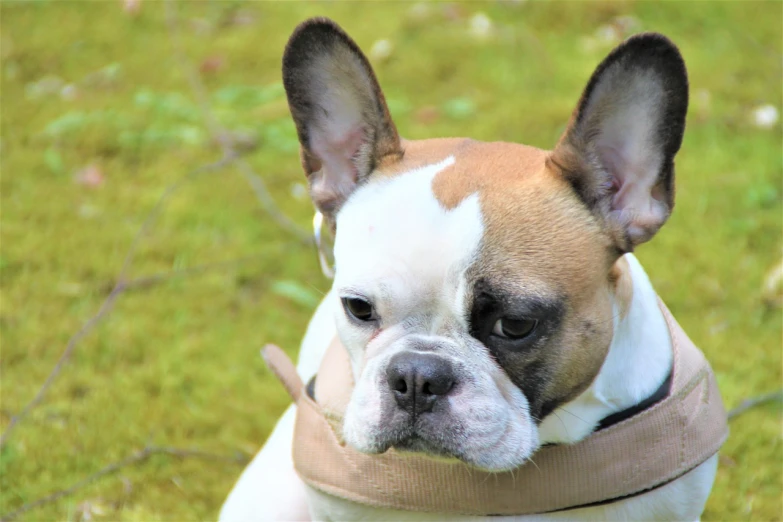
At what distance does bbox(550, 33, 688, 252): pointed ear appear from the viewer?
6.12 ft

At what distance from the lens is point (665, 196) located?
6.52ft

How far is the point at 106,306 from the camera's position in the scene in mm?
3855

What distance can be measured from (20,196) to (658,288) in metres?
3.07

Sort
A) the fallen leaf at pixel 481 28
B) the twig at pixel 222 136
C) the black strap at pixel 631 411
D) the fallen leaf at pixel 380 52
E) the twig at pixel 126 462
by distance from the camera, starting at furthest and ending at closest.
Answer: the fallen leaf at pixel 481 28 → the fallen leaf at pixel 380 52 → the twig at pixel 222 136 → the twig at pixel 126 462 → the black strap at pixel 631 411

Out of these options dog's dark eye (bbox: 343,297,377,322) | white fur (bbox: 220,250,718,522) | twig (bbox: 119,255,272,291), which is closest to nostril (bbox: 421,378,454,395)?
dog's dark eye (bbox: 343,297,377,322)

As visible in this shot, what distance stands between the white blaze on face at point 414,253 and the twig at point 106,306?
1.76m

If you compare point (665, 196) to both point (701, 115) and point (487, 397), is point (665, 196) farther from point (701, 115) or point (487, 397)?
point (701, 115)

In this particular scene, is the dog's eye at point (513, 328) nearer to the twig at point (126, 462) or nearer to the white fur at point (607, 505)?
the white fur at point (607, 505)

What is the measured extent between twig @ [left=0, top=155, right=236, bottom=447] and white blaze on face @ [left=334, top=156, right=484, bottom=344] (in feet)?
5.78

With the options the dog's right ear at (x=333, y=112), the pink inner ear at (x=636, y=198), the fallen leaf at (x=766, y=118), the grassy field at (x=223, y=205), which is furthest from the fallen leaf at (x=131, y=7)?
the pink inner ear at (x=636, y=198)

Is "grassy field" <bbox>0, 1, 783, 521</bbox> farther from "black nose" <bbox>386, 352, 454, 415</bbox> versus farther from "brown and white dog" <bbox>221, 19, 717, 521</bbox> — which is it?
"black nose" <bbox>386, 352, 454, 415</bbox>

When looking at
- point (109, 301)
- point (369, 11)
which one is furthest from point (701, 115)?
point (109, 301)

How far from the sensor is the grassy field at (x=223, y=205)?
125 inches

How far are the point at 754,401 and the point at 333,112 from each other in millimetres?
1922
